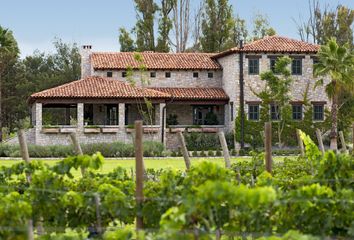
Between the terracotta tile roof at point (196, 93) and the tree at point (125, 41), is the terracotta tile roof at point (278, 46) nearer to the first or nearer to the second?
the terracotta tile roof at point (196, 93)

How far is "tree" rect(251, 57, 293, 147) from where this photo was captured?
43.3 m

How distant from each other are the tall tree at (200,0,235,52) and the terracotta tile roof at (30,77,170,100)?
516 inches

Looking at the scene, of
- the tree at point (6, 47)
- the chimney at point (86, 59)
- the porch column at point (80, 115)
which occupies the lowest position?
the porch column at point (80, 115)

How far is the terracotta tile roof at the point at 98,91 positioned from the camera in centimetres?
4275

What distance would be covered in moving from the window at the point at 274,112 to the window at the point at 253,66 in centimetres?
234

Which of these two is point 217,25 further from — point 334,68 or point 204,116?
point 334,68

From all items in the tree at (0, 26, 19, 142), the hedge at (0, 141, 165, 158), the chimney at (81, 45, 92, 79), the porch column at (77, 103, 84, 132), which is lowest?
the hedge at (0, 141, 165, 158)

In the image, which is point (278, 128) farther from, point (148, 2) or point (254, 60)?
point (148, 2)

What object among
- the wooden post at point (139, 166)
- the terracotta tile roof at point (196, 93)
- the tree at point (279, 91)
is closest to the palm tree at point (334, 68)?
Result: the tree at point (279, 91)

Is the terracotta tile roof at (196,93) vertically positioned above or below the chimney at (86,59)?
below

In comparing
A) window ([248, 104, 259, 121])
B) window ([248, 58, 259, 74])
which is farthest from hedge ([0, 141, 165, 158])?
window ([248, 58, 259, 74])

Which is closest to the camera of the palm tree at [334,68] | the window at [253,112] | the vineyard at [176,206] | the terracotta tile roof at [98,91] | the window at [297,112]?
the vineyard at [176,206]

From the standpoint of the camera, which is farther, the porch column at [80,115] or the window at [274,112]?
the window at [274,112]

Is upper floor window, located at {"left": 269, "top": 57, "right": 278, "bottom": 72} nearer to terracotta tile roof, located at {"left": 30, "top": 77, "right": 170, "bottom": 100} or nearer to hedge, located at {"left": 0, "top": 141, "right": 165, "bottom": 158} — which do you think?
terracotta tile roof, located at {"left": 30, "top": 77, "right": 170, "bottom": 100}
